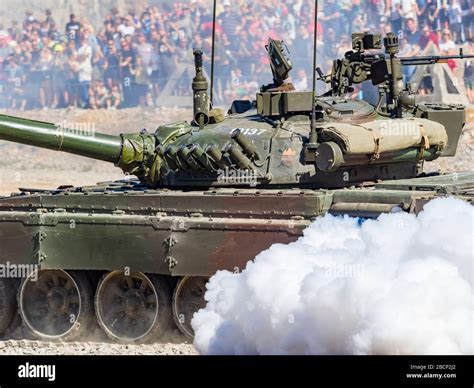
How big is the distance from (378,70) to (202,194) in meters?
3.30

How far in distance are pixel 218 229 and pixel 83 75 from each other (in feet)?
73.4

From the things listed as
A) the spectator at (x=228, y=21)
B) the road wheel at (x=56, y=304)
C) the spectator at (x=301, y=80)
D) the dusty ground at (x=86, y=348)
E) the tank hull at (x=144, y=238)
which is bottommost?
the dusty ground at (x=86, y=348)

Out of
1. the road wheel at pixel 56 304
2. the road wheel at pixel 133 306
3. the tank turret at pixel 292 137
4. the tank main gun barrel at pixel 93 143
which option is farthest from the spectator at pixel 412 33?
the road wheel at pixel 133 306

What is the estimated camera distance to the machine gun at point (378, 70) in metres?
18.4

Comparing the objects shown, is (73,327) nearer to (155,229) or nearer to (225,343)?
(155,229)

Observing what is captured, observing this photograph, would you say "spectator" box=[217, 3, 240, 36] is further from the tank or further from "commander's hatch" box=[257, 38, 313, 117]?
"commander's hatch" box=[257, 38, 313, 117]

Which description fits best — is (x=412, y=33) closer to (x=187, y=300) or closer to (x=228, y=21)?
(x=228, y=21)

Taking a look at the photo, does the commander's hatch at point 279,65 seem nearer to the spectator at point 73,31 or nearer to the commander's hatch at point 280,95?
the commander's hatch at point 280,95

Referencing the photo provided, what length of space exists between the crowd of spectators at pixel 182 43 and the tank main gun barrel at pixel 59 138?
1726 cm

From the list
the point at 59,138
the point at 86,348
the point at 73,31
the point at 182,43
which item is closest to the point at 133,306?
the point at 86,348

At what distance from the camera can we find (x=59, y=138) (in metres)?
17.9

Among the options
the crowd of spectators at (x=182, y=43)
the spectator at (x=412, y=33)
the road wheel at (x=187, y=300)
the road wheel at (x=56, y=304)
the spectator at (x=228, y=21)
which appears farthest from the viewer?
the spectator at (x=228, y=21)

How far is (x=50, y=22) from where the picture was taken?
39656 mm

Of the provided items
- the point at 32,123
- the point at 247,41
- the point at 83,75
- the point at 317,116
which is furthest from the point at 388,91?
the point at 83,75
